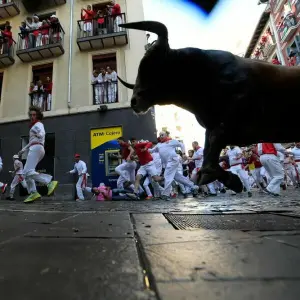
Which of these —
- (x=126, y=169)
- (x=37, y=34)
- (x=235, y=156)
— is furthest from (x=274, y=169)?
(x=37, y=34)

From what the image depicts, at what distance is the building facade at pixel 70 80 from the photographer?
12.5 metres

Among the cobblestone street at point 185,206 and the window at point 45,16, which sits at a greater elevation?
the window at point 45,16

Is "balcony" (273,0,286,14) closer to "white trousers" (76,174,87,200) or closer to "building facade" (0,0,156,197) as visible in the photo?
"building facade" (0,0,156,197)

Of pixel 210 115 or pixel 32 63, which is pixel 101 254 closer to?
pixel 210 115

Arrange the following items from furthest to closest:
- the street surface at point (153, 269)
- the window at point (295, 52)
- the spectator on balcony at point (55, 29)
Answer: the window at point (295, 52), the spectator on balcony at point (55, 29), the street surface at point (153, 269)

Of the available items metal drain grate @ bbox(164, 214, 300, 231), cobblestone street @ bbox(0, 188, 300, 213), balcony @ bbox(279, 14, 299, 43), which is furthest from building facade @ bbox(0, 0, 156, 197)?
balcony @ bbox(279, 14, 299, 43)

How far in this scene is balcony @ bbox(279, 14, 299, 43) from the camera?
2280cm

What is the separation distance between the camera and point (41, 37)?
14.6 metres

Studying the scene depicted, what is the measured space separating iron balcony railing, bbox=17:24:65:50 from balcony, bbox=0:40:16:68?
44 cm

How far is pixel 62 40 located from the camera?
1448cm

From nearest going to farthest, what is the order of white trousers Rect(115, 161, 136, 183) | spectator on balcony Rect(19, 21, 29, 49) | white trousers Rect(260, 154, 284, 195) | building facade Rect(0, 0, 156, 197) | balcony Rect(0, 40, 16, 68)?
white trousers Rect(260, 154, 284, 195) → white trousers Rect(115, 161, 136, 183) → building facade Rect(0, 0, 156, 197) → balcony Rect(0, 40, 16, 68) → spectator on balcony Rect(19, 21, 29, 49)

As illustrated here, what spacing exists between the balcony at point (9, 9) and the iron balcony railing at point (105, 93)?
23.4ft

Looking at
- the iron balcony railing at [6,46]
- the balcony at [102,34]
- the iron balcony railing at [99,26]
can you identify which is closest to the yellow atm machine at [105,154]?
the balcony at [102,34]

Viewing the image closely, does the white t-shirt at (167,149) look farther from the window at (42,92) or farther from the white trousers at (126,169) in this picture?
the window at (42,92)
